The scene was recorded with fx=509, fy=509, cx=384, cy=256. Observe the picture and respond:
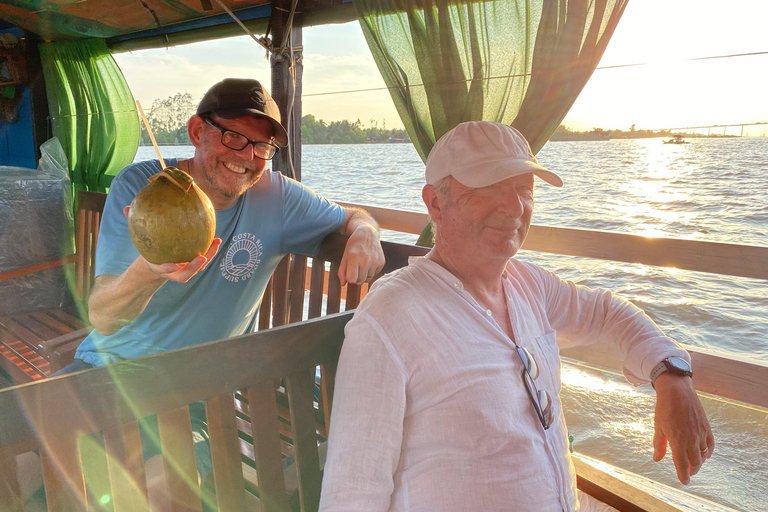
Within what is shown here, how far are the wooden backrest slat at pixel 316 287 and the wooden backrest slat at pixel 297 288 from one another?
0.22ft

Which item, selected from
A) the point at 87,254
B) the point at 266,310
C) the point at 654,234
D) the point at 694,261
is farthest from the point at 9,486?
the point at 654,234

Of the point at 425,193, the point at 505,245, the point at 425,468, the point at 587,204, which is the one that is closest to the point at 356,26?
the point at 425,193

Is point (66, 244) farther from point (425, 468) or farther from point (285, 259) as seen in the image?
point (425, 468)

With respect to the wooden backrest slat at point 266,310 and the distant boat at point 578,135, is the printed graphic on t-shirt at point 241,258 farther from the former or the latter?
the distant boat at point 578,135

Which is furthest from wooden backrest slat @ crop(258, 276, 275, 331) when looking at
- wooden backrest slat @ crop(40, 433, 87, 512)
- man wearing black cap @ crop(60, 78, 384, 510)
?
wooden backrest slat @ crop(40, 433, 87, 512)

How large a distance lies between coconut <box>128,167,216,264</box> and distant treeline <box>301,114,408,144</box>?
2193 millimetres

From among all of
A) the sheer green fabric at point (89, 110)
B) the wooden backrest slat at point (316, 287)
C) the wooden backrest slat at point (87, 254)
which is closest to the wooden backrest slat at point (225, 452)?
the wooden backrest slat at point (316, 287)

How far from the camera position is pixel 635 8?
6.91ft

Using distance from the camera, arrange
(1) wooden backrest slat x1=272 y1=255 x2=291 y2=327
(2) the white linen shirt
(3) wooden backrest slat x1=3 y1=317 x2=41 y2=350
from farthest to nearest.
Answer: (3) wooden backrest slat x1=3 y1=317 x2=41 y2=350 → (1) wooden backrest slat x1=272 y1=255 x2=291 y2=327 → (2) the white linen shirt

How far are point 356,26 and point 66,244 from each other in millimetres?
2893

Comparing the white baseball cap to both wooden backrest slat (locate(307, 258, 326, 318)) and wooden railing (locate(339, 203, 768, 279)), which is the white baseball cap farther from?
wooden railing (locate(339, 203, 768, 279))

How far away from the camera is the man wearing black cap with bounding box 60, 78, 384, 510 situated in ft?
5.44

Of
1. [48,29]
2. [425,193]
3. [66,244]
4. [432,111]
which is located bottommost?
[66,244]

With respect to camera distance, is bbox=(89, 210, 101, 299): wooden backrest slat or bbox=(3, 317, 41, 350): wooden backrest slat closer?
bbox=(3, 317, 41, 350): wooden backrest slat
